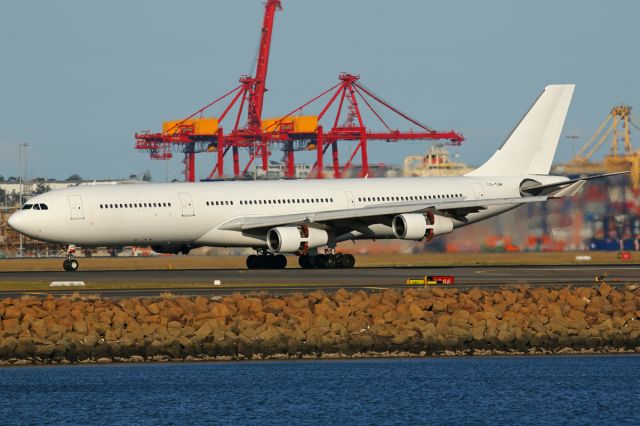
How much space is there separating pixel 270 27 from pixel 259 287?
126738 mm

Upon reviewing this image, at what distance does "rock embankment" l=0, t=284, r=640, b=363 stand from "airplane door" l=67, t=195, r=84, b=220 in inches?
729

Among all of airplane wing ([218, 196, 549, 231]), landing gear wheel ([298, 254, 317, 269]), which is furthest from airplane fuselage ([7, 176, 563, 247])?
landing gear wheel ([298, 254, 317, 269])

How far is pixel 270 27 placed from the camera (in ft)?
561

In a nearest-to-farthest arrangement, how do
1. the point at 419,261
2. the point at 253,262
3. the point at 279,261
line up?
the point at 279,261 → the point at 253,262 → the point at 419,261

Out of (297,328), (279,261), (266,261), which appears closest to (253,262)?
(266,261)

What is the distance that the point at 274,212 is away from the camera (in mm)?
60969

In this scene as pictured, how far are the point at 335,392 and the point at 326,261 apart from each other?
30756 millimetres

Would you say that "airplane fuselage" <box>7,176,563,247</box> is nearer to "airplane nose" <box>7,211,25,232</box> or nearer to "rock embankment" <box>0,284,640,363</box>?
"airplane nose" <box>7,211,25,232</box>

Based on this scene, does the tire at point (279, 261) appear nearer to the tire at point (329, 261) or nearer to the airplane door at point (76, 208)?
the tire at point (329, 261)

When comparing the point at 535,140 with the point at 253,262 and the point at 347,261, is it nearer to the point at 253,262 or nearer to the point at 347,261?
the point at 347,261

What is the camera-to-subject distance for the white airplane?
5744 centimetres

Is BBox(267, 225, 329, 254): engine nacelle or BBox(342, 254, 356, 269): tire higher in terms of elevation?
BBox(267, 225, 329, 254): engine nacelle

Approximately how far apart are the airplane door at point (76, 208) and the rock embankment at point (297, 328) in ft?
60.7

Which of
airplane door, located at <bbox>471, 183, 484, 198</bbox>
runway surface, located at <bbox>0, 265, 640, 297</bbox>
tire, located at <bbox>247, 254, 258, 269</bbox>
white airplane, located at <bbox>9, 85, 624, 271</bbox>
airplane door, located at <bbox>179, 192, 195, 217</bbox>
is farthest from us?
airplane door, located at <bbox>471, 183, 484, 198</bbox>
